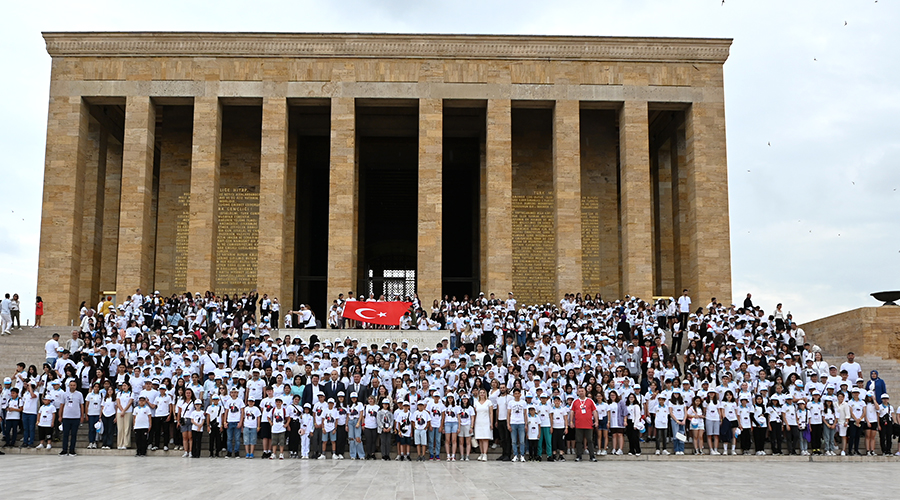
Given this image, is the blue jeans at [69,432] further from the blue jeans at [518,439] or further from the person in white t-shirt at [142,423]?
the blue jeans at [518,439]

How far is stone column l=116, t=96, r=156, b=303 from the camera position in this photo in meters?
28.2

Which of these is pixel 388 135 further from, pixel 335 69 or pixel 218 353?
pixel 218 353

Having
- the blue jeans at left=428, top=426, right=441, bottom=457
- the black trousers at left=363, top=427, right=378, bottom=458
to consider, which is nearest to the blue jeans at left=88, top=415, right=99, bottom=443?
the black trousers at left=363, top=427, right=378, bottom=458

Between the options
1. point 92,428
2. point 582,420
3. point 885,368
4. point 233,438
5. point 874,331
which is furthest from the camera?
point 874,331

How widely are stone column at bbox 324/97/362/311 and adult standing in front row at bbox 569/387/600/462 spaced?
14028 mm

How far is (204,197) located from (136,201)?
7.51ft

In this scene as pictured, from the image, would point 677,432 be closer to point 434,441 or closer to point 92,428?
point 434,441

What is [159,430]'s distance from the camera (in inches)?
627

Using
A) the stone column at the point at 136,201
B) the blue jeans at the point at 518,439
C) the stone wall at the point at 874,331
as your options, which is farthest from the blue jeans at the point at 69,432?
the stone wall at the point at 874,331

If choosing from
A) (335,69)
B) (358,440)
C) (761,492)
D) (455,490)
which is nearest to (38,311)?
(335,69)

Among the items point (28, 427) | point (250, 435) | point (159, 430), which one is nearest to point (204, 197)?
point (28, 427)

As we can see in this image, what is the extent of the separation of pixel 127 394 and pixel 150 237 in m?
15.2

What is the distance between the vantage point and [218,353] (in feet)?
63.8

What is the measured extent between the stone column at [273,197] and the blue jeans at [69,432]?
12.5 metres
